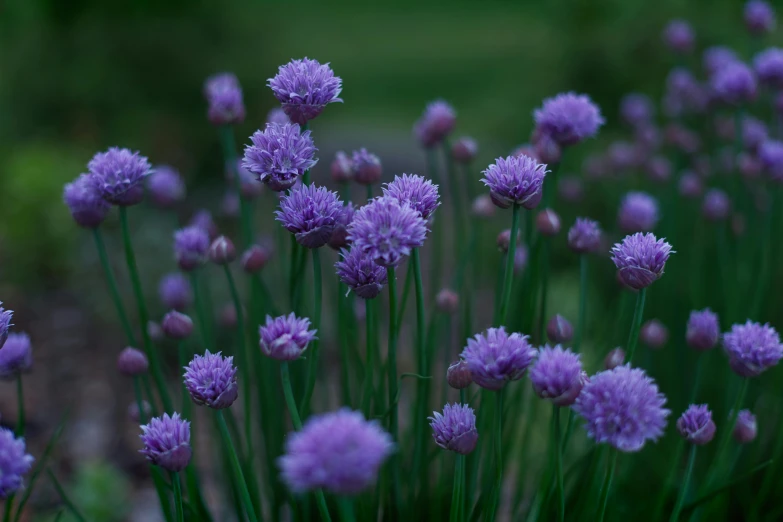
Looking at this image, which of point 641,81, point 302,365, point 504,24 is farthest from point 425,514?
point 504,24

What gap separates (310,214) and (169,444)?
17.5 inches

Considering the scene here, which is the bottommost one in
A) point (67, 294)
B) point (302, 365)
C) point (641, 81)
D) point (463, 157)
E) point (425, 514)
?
point (425, 514)

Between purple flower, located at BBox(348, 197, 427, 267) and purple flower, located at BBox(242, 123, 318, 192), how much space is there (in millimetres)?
224

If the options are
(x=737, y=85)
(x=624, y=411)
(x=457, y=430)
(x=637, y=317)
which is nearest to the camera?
(x=624, y=411)

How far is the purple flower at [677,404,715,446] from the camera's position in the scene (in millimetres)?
1271

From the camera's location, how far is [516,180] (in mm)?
1214

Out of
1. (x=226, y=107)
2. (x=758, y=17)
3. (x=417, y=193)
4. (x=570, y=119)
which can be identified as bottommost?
(x=417, y=193)

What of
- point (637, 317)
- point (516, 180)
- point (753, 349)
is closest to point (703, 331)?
point (753, 349)

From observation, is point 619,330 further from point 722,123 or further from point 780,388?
point 722,123

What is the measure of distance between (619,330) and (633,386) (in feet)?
3.45

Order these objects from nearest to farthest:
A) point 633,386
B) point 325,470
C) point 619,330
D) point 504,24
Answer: point 325,470
point 633,386
point 619,330
point 504,24

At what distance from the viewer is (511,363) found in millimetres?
1030

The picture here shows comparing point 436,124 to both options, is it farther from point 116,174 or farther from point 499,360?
point 499,360

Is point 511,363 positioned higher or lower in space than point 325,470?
higher
